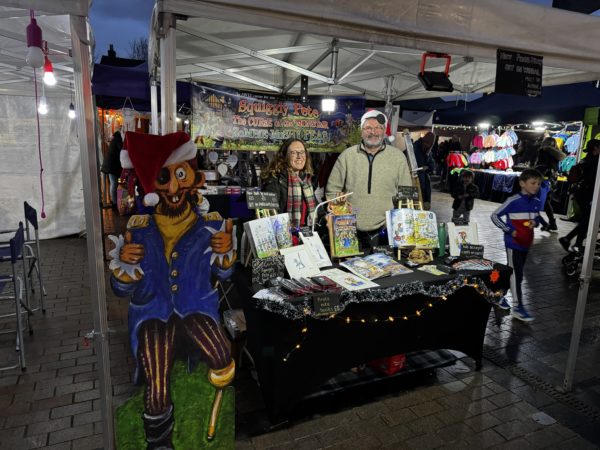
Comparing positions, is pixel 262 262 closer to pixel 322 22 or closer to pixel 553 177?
pixel 322 22

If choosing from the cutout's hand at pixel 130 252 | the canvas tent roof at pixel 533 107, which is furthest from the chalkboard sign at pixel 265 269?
the canvas tent roof at pixel 533 107

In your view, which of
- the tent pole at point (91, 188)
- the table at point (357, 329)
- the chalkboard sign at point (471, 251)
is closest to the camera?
the tent pole at point (91, 188)

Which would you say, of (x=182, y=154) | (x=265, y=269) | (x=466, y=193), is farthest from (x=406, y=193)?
(x=466, y=193)

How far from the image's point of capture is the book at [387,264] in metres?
2.99

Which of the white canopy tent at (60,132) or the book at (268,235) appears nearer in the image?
the white canopy tent at (60,132)

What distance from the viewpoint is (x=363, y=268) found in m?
3.01

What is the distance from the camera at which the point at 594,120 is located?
6.74 meters

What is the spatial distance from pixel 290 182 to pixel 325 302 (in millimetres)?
1404

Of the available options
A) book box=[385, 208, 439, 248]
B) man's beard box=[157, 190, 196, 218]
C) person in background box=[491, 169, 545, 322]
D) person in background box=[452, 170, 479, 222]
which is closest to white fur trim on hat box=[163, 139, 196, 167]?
man's beard box=[157, 190, 196, 218]

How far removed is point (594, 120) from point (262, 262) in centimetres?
681

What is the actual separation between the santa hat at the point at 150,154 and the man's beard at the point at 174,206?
6 cm

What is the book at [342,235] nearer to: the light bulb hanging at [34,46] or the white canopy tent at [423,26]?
the white canopy tent at [423,26]

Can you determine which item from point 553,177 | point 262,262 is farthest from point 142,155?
point 553,177

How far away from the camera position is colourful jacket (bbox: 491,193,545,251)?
4.33 m
